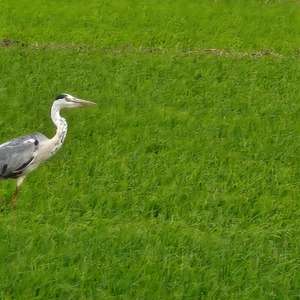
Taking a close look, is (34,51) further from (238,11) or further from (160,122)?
(238,11)

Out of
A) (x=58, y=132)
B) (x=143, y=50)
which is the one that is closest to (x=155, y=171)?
(x=58, y=132)

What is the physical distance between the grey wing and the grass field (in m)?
0.24

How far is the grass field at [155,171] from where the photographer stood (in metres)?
4.52

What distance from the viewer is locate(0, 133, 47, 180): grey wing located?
572 cm

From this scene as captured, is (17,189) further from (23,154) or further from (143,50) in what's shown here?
(143,50)

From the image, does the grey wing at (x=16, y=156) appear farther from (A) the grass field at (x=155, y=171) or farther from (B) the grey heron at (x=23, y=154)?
(A) the grass field at (x=155, y=171)

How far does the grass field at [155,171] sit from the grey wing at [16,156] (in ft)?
0.79

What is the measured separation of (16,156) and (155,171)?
1452 mm

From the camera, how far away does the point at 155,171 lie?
258 inches

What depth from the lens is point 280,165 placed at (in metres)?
7.00

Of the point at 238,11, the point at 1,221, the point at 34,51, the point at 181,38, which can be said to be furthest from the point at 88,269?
the point at 238,11

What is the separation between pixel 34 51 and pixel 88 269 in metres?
7.42

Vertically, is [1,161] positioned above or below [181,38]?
above

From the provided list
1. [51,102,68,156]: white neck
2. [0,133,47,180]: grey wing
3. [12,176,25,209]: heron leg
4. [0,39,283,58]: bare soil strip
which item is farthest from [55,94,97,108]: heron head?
[0,39,283,58]: bare soil strip
